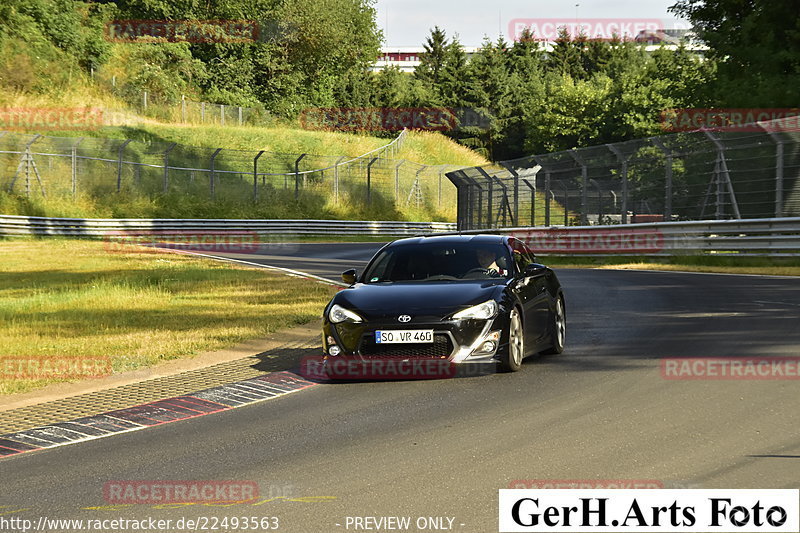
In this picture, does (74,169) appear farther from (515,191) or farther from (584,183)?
(584,183)

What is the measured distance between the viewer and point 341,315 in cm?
1054

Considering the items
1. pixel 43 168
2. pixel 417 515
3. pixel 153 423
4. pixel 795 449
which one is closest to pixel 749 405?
pixel 795 449

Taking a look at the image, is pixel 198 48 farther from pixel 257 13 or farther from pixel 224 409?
pixel 224 409

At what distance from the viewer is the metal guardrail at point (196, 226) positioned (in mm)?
42406

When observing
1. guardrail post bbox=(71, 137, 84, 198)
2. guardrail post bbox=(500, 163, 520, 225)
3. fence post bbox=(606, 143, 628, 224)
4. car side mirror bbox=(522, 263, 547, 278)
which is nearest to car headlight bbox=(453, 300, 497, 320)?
car side mirror bbox=(522, 263, 547, 278)

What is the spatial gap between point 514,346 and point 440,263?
1445 mm

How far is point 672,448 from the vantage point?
7.01m

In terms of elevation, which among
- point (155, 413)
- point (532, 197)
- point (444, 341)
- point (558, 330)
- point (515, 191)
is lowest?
point (155, 413)

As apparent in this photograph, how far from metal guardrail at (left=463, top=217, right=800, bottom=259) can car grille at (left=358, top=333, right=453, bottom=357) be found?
15.8 m

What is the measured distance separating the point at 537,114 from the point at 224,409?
8280 centimetres

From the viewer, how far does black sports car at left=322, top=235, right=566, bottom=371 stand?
33.3ft

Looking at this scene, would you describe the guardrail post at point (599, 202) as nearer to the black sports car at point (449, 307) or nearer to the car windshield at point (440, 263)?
the black sports car at point (449, 307)

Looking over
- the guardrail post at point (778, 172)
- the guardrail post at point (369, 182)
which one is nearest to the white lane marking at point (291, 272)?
the guardrail post at point (778, 172)

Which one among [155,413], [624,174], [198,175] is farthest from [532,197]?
[155,413]
